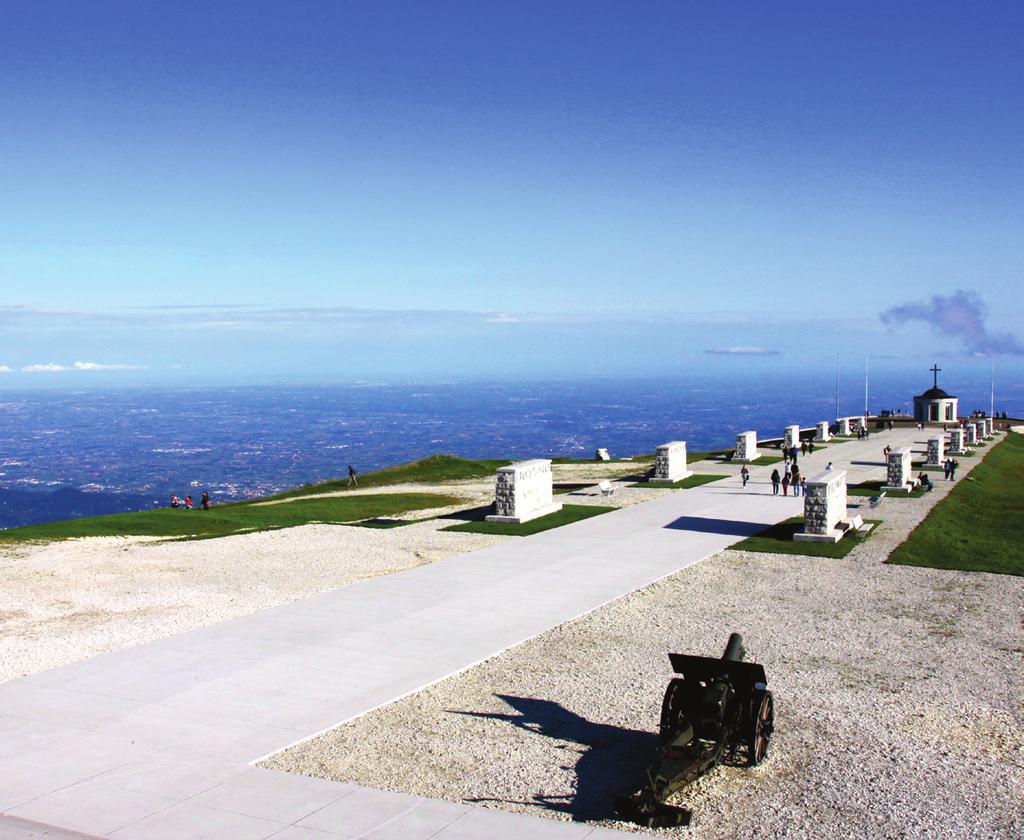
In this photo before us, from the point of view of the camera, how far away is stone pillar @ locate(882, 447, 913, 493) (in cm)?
3838

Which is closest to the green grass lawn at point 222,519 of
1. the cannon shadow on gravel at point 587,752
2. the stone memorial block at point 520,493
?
the stone memorial block at point 520,493

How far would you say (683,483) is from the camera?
42.0 meters

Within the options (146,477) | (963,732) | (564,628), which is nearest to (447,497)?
(564,628)

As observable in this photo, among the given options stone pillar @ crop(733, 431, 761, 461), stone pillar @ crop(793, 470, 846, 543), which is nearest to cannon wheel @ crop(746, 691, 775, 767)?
stone pillar @ crop(793, 470, 846, 543)

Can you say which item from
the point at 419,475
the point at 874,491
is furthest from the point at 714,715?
the point at 419,475

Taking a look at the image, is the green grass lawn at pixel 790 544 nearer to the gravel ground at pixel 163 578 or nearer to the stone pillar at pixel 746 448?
the gravel ground at pixel 163 578

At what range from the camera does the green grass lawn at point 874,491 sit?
3753cm

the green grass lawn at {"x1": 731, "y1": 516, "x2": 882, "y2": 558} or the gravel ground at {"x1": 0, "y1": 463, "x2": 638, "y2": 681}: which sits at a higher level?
the gravel ground at {"x1": 0, "y1": 463, "x2": 638, "y2": 681}

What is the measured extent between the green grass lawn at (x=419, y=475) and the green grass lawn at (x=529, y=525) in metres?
15.2

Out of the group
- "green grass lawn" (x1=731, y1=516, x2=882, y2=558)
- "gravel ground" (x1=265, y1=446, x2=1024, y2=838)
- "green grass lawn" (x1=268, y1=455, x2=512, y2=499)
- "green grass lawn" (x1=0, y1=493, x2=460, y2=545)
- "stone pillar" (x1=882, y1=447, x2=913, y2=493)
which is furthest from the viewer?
"green grass lawn" (x1=268, y1=455, x2=512, y2=499)

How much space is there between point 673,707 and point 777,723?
8.03 feet

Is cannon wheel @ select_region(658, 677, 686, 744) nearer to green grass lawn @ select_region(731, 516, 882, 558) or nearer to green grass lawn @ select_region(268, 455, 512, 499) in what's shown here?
green grass lawn @ select_region(731, 516, 882, 558)

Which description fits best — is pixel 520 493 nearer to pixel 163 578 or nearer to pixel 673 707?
pixel 163 578

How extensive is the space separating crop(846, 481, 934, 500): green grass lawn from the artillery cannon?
27948mm
